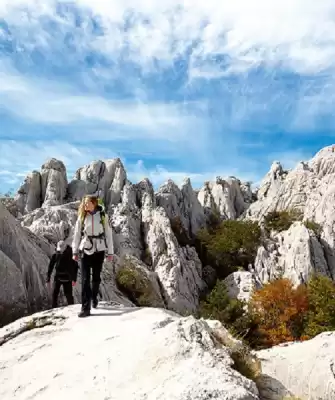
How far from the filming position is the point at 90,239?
29.7 feet

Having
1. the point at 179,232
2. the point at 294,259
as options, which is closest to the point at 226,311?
the point at 294,259

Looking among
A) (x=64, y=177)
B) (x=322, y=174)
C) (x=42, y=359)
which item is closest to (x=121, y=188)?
(x=64, y=177)

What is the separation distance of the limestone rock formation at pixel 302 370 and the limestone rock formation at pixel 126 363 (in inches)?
46.5

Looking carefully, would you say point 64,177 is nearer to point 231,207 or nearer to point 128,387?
point 231,207

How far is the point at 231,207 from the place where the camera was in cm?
8400

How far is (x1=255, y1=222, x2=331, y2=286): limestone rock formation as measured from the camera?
49.5 meters

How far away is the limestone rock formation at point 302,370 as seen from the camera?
6.62 meters

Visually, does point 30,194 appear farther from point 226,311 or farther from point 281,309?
point 281,309

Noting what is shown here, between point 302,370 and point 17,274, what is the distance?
9.21m

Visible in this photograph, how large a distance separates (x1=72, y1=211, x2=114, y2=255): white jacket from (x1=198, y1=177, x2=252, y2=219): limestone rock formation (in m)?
70.4

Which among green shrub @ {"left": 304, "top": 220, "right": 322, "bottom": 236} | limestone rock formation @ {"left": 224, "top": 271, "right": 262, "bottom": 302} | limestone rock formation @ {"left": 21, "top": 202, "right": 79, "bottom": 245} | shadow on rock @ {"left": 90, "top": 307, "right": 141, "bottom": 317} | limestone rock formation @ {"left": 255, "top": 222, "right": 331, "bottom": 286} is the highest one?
green shrub @ {"left": 304, "top": 220, "right": 322, "bottom": 236}

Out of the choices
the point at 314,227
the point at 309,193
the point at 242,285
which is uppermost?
the point at 309,193

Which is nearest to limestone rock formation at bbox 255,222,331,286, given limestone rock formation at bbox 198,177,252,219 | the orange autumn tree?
the orange autumn tree

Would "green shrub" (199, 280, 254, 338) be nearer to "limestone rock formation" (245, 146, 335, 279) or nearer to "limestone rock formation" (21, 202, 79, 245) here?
"limestone rock formation" (21, 202, 79, 245)
